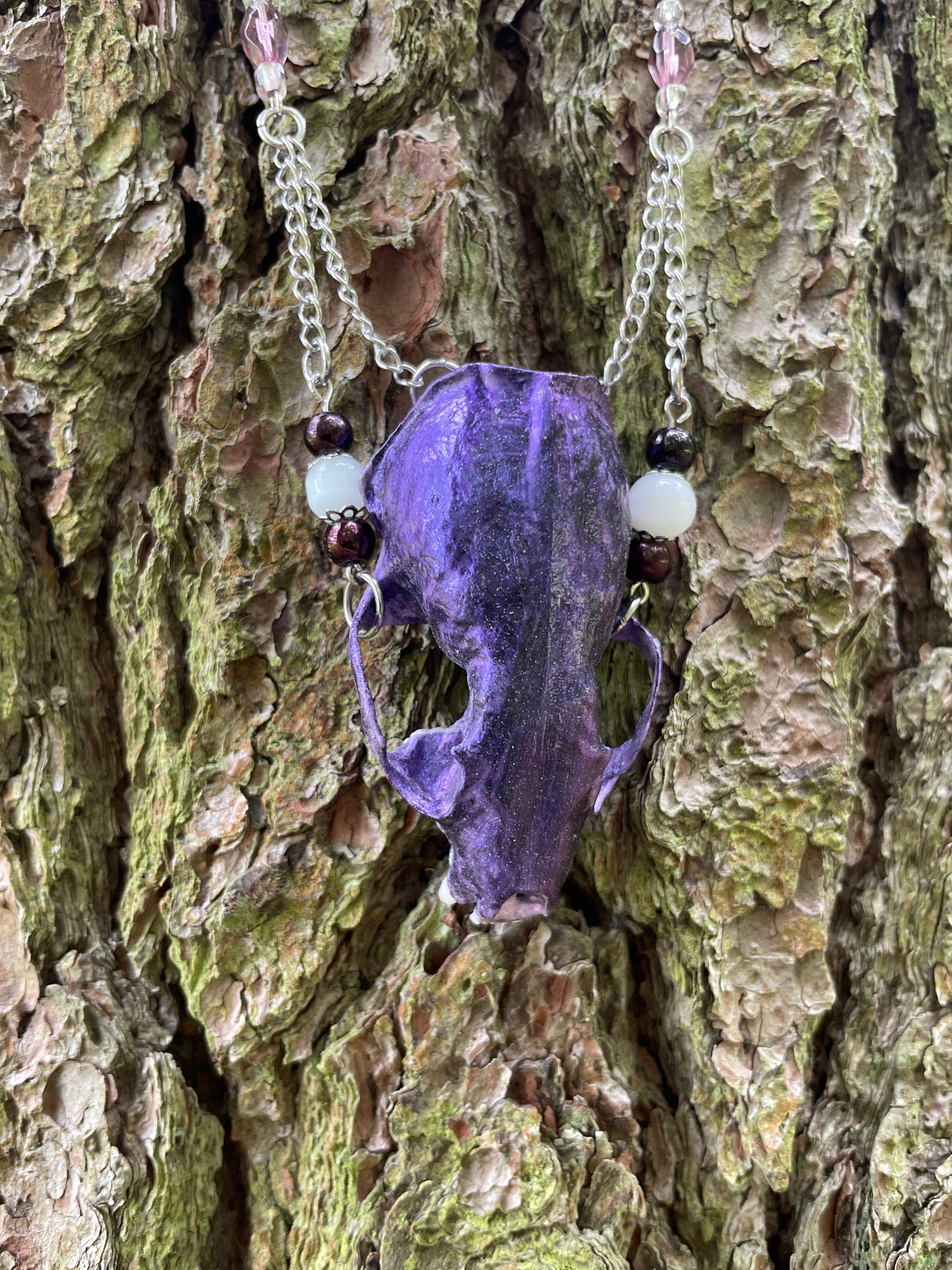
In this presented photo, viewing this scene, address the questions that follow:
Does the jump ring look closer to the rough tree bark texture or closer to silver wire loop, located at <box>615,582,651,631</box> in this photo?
the rough tree bark texture

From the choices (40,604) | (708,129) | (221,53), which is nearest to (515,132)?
(708,129)

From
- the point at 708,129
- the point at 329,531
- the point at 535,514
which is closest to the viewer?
the point at 535,514

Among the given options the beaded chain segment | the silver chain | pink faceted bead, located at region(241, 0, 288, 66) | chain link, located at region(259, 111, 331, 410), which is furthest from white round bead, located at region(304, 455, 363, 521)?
pink faceted bead, located at region(241, 0, 288, 66)

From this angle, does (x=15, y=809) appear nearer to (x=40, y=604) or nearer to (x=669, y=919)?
(x=40, y=604)

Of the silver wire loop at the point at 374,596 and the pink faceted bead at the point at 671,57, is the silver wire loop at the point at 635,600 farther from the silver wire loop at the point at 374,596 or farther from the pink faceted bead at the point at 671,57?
the pink faceted bead at the point at 671,57

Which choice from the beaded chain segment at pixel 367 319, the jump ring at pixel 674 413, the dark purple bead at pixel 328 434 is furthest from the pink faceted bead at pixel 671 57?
the dark purple bead at pixel 328 434

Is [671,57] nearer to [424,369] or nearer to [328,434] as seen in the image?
[424,369]

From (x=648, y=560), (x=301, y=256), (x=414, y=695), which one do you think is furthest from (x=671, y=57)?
(x=414, y=695)
